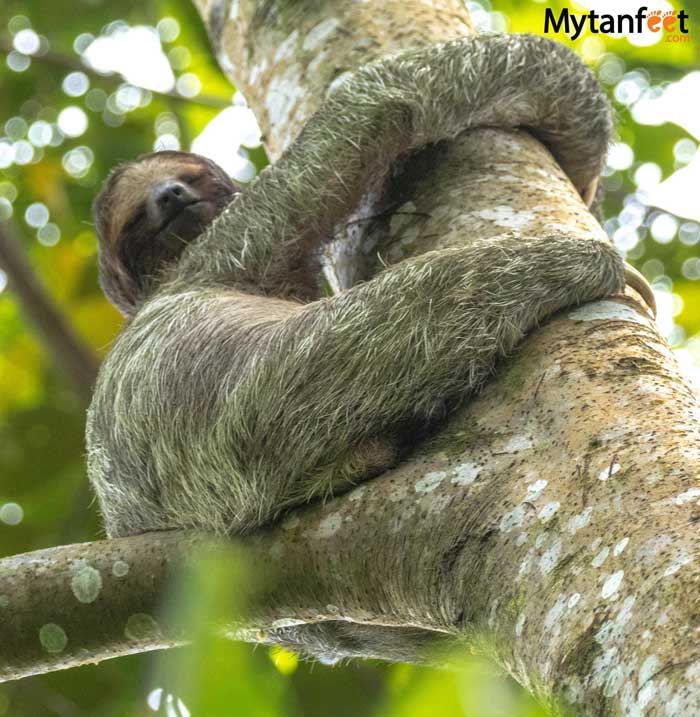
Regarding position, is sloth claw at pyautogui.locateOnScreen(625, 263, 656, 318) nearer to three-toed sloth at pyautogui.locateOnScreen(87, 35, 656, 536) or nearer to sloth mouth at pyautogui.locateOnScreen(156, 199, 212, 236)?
three-toed sloth at pyautogui.locateOnScreen(87, 35, 656, 536)

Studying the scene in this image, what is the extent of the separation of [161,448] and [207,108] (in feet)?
20.4

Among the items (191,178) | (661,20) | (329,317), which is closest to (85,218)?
(191,178)

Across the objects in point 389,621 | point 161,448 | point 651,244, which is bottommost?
point 651,244

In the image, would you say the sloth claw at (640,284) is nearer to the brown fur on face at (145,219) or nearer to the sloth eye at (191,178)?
the brown fur on face at (145,219)

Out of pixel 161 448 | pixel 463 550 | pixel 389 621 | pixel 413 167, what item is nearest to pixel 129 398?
pixel 161 448

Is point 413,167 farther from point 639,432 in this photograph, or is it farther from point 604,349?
point 639,432

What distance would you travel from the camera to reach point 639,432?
262 cm

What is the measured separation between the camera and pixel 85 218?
1002 cm

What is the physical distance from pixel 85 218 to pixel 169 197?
4118 millimetres

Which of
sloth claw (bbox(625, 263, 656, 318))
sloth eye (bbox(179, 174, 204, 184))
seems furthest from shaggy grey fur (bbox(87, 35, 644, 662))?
sloth eye (bbox(179, 174, 204, 184))

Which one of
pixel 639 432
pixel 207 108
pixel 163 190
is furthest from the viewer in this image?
pixel 207 108

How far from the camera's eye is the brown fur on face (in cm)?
629

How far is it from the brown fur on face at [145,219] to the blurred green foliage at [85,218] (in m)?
0.55

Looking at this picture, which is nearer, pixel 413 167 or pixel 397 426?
pixel 397 426
